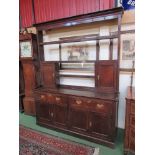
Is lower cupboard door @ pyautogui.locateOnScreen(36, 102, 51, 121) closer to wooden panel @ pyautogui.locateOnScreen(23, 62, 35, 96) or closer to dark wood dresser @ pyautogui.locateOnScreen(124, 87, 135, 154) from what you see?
wooden panel @ pyautogui.locateOnScreen(23, 62, 35, 96)

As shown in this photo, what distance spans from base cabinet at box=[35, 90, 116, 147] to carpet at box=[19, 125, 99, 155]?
225 millimetres

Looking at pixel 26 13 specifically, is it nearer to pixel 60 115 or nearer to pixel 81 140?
pixel 60 115

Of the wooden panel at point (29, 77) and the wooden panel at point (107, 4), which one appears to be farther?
the wooden panel at point (29, 77)

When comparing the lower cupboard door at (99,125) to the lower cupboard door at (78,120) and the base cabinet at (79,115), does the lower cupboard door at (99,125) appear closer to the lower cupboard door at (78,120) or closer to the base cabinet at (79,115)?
the base cabinet at (79,115)

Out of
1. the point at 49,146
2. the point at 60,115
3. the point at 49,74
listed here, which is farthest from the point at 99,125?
the point at 49,74

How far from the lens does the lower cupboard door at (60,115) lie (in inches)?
103

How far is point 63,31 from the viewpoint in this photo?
3.00 metres

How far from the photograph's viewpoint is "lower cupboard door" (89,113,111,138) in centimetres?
222

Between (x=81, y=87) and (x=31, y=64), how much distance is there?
4.63ft

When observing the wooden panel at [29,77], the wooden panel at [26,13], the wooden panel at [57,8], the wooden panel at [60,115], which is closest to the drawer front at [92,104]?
the wooden panel at [60,115]

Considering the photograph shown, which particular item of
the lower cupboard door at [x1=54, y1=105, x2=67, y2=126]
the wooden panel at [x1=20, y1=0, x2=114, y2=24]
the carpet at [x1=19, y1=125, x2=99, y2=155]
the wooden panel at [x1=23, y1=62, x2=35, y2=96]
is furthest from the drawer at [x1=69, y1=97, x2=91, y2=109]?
the wooden panel at [x1=20, y1=0, x2=114, y2=24]

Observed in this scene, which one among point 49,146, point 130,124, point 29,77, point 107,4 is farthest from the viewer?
point 29,77

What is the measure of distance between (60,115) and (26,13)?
2.73m

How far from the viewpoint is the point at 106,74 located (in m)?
2.44
